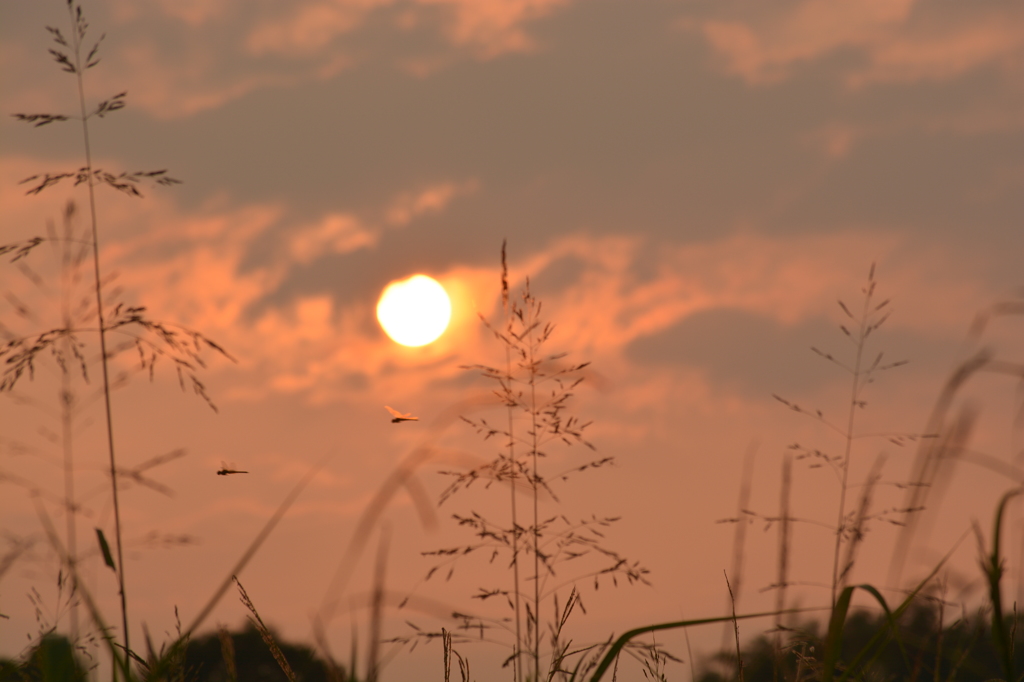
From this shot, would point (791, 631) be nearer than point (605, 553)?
Yes

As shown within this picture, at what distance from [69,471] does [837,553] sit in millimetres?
2508

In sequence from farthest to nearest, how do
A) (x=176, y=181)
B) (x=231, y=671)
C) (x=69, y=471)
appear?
(x=176, y=181)
(x=69, y=471)
(x=231, y=671)

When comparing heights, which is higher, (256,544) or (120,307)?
→ (120,307)

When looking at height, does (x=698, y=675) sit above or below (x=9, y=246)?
below

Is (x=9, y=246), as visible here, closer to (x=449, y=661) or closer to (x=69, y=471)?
(x=69, y=471)

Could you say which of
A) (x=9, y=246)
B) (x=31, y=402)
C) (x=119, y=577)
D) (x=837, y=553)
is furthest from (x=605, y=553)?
(x=9, y=246)

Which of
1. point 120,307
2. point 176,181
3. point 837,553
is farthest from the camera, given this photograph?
point 176,181

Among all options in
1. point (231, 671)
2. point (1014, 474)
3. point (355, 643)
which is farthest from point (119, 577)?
point (1014, 474)

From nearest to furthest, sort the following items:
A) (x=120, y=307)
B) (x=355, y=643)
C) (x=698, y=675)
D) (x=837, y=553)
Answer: (x=355, y=643) → (x=698, y=675) → (x=837, y=553) → (x=120, y=307)

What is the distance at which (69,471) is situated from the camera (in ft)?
10.0

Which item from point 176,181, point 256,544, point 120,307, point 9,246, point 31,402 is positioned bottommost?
point 256,544

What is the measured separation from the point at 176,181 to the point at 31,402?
3.33ft

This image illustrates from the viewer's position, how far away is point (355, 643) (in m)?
1.68

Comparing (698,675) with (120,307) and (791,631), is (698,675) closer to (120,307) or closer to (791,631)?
(791,631)
